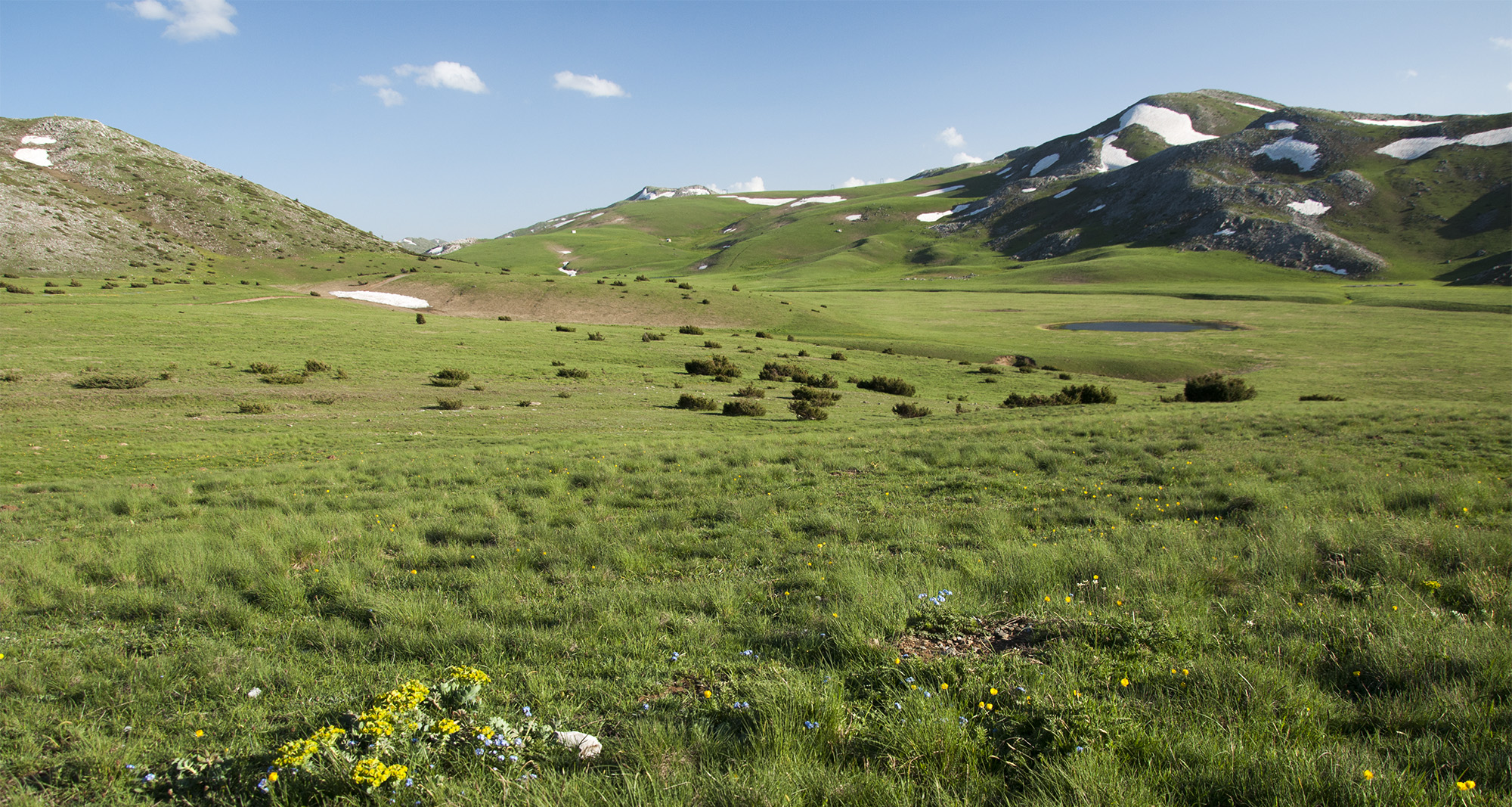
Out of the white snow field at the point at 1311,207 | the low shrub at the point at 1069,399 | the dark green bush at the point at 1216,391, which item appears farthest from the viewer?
the white snow field at the point at 1311,207

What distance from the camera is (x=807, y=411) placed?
26.1 m

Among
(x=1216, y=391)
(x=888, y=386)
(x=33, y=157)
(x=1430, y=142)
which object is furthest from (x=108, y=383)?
(x=1430, y=142)

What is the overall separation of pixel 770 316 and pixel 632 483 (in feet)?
183

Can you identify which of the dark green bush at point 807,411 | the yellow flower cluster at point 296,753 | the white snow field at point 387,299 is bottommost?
the dark green bush at point 807,411

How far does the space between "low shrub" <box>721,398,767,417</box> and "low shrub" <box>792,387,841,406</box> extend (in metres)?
3.79

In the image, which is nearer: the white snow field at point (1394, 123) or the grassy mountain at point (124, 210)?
the grassy mountain at point (124, 210)

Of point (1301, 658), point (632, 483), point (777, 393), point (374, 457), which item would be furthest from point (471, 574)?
point (777, 393)

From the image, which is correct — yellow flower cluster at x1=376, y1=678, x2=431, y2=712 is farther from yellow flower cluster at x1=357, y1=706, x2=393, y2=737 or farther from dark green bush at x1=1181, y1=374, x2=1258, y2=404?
dark green bush at x1=1181, y1=374, x2=1258, y2=404

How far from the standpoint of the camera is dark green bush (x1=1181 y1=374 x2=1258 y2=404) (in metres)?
30.6

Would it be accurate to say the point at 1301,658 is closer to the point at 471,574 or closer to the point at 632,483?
the point at 471,574

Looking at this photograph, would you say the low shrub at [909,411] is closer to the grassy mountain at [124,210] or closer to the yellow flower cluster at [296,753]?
the yellow flower cluster at [296,753]

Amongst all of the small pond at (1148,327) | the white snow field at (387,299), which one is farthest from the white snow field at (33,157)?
the small pond at (1148,327)

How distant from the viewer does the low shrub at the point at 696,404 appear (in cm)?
2795

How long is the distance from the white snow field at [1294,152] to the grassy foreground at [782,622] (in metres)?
166
